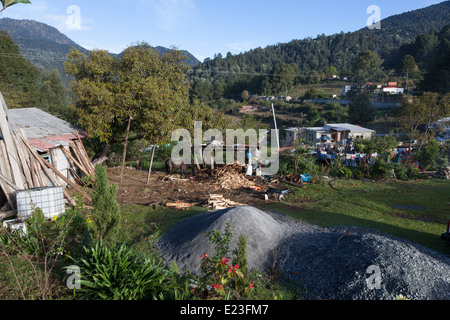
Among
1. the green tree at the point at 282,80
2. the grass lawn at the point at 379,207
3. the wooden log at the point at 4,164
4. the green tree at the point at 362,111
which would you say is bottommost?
the grass lawn at the point at 379,207

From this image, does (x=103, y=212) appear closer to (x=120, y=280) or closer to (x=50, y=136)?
(x=120, y=280)

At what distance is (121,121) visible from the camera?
1238cm

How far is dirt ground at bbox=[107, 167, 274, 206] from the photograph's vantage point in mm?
10484

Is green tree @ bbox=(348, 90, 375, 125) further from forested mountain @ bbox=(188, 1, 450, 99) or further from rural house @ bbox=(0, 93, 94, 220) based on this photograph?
rural house @ bbox=(0, 93, 94, 220)

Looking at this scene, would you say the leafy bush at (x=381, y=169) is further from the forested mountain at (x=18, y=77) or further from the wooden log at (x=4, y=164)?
the forested mountain at (x=18, y=77)

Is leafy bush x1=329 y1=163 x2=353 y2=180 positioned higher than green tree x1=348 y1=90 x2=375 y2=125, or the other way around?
green tree x1=348 y1=90 x2=375 y2=125

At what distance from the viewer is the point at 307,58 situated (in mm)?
104500

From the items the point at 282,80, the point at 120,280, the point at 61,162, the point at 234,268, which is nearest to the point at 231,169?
the point at 61,162

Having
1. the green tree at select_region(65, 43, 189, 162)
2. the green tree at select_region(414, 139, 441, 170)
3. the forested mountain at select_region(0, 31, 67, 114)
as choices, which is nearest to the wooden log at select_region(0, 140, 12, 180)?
the green tree at select_region(65, 43, 189, 162)

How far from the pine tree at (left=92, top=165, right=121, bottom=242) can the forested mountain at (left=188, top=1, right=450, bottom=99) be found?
221 ft

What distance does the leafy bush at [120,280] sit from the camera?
4098 millimetres

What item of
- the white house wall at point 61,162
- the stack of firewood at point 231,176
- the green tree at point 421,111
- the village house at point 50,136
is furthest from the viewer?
the green tree at point 421,111

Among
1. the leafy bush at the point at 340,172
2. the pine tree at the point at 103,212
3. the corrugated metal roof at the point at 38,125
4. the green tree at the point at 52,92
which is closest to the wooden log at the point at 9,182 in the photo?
the corrugated metal roof at the point at 38,125

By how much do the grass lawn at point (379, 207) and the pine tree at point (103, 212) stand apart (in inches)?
224
